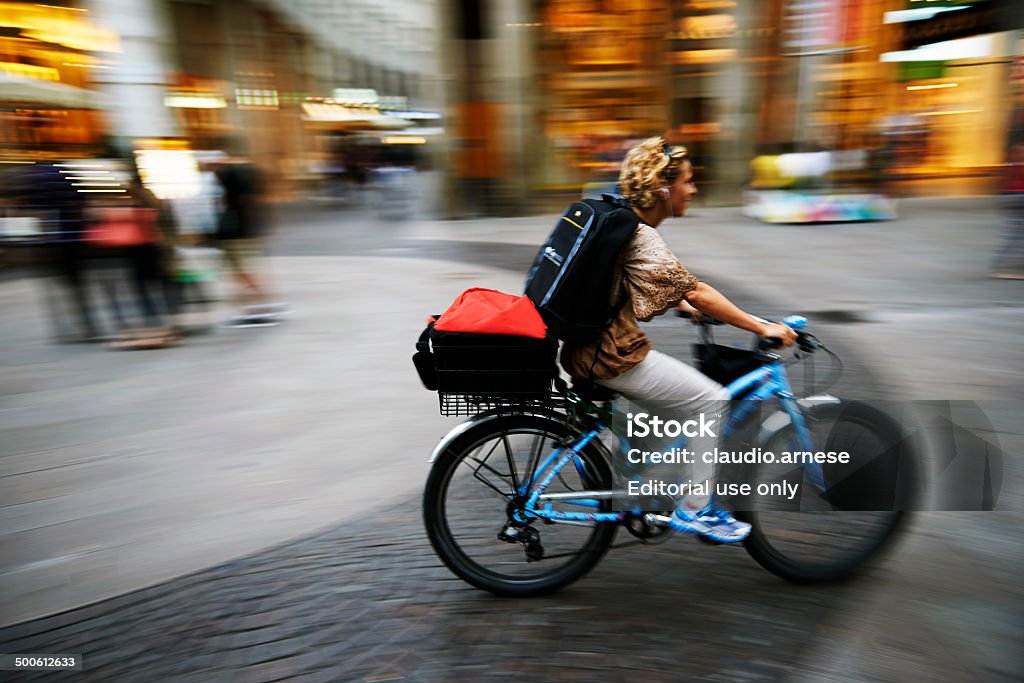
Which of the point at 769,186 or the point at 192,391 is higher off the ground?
the point at 769,186

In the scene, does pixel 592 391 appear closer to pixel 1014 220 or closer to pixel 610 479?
pixel 610 479

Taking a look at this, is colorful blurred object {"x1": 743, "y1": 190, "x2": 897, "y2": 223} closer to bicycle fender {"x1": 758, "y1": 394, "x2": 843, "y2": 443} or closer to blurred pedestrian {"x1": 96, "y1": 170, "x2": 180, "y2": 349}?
blurred pedestrian {"x1": 96, "y1": 170, "x2": 180, "y2": 349}

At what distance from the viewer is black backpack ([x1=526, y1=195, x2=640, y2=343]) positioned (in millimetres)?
2625

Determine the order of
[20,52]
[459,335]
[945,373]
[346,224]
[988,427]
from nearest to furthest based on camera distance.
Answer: [459,335] → [988,427] → [945,373] → [20,52] → [346,224]

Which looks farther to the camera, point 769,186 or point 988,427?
point 769,186

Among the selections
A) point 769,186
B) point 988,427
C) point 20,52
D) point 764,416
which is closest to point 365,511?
point 764,416

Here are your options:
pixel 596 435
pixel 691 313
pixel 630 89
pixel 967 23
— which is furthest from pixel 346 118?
pixel 596 435

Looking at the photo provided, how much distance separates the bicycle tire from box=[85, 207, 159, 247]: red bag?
5269mm

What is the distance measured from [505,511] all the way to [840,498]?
55.1 inches

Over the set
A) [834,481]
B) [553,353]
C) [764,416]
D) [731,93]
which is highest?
[731,93]

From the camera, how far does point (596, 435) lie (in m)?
2.91

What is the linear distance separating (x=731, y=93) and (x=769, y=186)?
2767mm

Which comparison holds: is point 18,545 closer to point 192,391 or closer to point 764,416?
point 192,391

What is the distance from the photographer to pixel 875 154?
1282 cm
